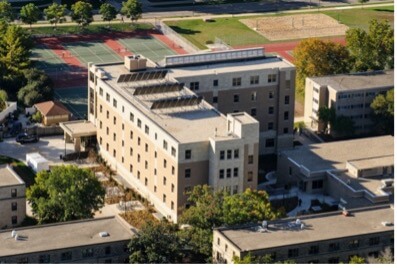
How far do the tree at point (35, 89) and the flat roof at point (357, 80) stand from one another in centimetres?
→ 3328

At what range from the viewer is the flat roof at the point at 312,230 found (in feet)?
366

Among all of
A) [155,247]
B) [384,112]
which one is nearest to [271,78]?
[384,112]

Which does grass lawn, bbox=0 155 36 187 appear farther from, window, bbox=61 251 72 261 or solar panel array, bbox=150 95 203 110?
window, bbox=61 251 72 261

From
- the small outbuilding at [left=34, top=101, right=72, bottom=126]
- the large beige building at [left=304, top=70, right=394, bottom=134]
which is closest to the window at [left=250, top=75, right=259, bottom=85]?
the large beige building at [left=304, top=70, right=394, bottom=134]

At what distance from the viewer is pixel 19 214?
12875 centimetres

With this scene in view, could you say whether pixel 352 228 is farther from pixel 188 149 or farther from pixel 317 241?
pixel 188 149

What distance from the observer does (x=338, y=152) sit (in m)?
141

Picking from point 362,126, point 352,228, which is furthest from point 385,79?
point 352,228

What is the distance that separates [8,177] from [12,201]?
107 inches

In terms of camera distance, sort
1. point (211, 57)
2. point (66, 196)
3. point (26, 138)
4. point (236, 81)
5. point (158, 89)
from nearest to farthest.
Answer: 1. point (66, 196)
2. point (158, 89)
3. point (236, 81)
4. point (211, 57)
5. point (26, 138)

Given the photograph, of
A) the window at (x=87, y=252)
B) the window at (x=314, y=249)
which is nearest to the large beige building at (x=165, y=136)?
the window at (x=87, y=252)

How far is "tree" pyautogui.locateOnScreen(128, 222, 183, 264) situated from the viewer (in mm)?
111500

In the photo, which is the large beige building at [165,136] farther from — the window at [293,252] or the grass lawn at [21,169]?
the window at [293,252]

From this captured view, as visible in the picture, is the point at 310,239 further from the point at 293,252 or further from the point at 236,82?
the point at 236,82
